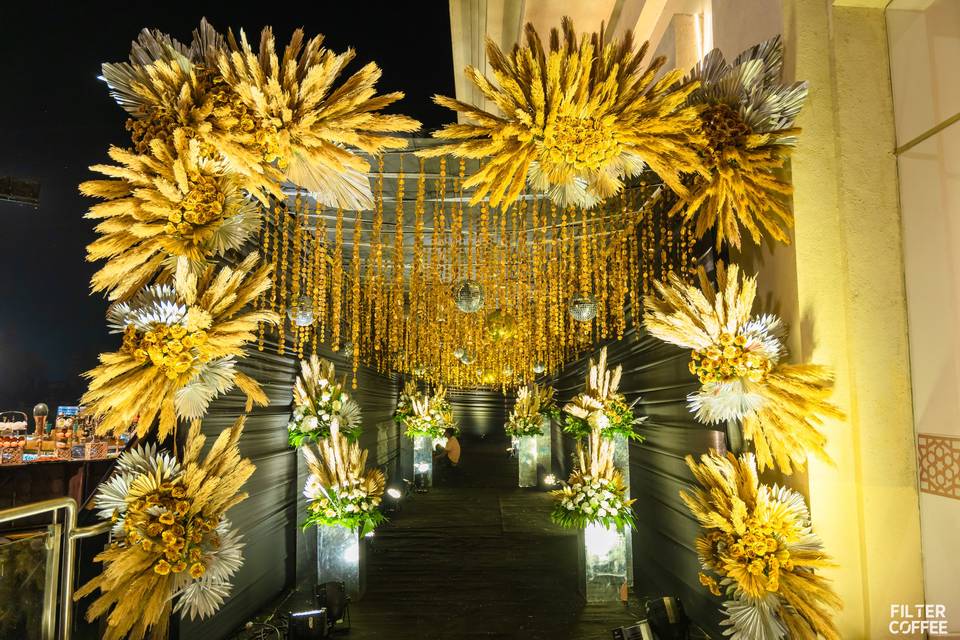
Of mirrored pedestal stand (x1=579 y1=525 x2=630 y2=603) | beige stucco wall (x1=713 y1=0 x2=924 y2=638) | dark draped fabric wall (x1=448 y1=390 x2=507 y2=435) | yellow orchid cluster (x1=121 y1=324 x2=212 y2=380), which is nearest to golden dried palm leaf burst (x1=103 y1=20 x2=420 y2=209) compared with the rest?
yellow orchid cluster (x1=121 y1=324 x2=212 y2=380)

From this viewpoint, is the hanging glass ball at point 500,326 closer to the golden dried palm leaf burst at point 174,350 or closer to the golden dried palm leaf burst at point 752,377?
the golden dried palm leaf burst at point 752,377

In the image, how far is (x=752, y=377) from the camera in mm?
2006

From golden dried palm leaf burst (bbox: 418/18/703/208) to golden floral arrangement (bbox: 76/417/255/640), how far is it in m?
1.47

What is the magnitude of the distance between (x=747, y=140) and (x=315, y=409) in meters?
4.79

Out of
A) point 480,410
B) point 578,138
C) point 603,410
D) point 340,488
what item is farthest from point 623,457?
→ point 480,410

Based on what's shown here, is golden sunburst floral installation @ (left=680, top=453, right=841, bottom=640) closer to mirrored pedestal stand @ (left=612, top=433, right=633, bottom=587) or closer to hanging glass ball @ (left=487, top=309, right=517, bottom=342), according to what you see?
mirrored pedestal stand @ (left=612, top=433, right=633, bottom=587)

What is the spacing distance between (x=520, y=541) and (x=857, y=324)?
6.05m

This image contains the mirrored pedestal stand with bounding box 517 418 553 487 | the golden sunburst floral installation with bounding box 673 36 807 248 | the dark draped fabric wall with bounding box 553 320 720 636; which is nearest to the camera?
the golden sunburst floral installation with bounding box 673 36 807 248

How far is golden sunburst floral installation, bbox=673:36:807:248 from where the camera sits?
6.62 feet

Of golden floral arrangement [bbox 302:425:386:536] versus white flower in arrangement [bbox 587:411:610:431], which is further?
white flower in arrangement [bbox 587:411:610:431]

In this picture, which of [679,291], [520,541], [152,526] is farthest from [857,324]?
[520,541]

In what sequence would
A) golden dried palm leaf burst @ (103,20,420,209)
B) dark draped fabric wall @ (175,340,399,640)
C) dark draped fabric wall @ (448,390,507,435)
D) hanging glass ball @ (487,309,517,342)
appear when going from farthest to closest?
dark draped fabric wall @ (448,390,507,435), hanging glass ball @ (487,309,517,342), dark draped fabric wall @ (175,340,399,640), golden dried palm leaf burst @ (103,20,420,209)

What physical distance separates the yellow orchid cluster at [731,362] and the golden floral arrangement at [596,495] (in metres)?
3.20

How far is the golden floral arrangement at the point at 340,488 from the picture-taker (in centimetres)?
490
